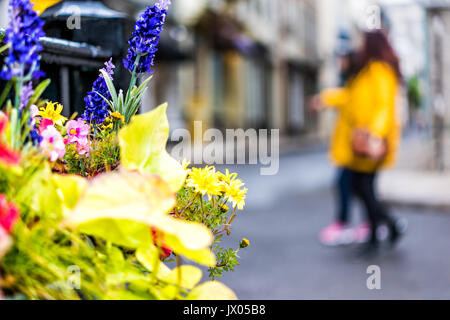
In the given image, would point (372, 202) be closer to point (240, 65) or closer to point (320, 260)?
point (320, 260)

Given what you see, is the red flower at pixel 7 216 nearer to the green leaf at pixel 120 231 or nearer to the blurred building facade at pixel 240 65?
the green leaf at pixel 120 231

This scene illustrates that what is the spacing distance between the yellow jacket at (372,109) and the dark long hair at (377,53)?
39mm

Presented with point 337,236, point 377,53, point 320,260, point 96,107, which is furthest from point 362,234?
point 96,107

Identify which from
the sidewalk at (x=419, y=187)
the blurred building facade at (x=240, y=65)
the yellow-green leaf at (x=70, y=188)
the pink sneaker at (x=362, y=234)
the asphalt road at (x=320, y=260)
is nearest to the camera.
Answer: the yellow-green leaf at (x=70, y=188)

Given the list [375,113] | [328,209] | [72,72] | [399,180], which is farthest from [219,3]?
[72,72]

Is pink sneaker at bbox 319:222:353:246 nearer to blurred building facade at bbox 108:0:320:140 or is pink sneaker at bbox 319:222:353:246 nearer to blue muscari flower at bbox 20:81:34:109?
blue muscari flower at bbox 20:81:34:109

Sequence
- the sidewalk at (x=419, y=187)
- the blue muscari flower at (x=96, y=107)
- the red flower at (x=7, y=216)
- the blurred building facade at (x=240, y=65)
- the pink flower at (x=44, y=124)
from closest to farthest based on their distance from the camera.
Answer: the red flower at (x=7, y=216) → the pink flower at (x=44, y=124) → the blue muscari flower at (x=96, y=107) → the sidewalk at (x=419, y=187) → the blurred building facade at (x=240, y=65)

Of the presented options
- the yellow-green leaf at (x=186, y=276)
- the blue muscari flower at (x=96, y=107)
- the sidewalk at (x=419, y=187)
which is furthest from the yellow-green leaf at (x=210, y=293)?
the sidewalk at (x=419, y=187)

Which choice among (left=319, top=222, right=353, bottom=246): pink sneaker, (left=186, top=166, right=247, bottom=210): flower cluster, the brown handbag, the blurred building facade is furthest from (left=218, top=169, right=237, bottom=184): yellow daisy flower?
Result: the blurred building facade

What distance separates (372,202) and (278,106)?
892 inches

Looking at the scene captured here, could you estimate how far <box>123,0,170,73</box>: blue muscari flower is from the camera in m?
0.79

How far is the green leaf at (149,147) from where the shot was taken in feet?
2.11

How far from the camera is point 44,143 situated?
0.63 meters
